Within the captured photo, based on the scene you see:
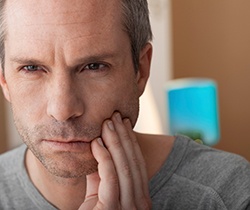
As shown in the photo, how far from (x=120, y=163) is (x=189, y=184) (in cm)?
29

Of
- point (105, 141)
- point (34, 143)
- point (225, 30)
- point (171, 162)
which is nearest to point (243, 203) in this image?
point (171, 162)

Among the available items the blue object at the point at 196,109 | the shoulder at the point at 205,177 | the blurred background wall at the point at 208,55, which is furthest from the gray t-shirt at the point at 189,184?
the blurred background wall at the point at 208,55

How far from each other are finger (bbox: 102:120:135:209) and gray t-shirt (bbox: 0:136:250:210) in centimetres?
20

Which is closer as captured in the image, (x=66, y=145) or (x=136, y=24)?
(x=66, y=145)

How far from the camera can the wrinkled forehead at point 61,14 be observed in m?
1.41

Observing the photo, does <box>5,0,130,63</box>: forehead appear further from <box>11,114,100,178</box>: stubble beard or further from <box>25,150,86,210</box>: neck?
<box>25,150,86,210</box>: neck

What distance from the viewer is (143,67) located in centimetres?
167

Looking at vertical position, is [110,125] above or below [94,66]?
below

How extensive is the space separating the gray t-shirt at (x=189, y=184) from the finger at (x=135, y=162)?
6.6 inches

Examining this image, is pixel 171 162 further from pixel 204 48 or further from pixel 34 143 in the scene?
pixel 204 48

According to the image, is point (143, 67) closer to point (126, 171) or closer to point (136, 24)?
point (136, 24)

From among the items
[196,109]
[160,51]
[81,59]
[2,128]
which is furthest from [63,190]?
[2,128]

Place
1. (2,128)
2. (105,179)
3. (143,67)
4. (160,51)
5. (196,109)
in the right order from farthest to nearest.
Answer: (2,128), (160,51), (196,109), (143,67), (105,179)

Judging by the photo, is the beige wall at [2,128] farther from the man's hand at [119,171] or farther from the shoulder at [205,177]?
the man's hand at [119,171]
